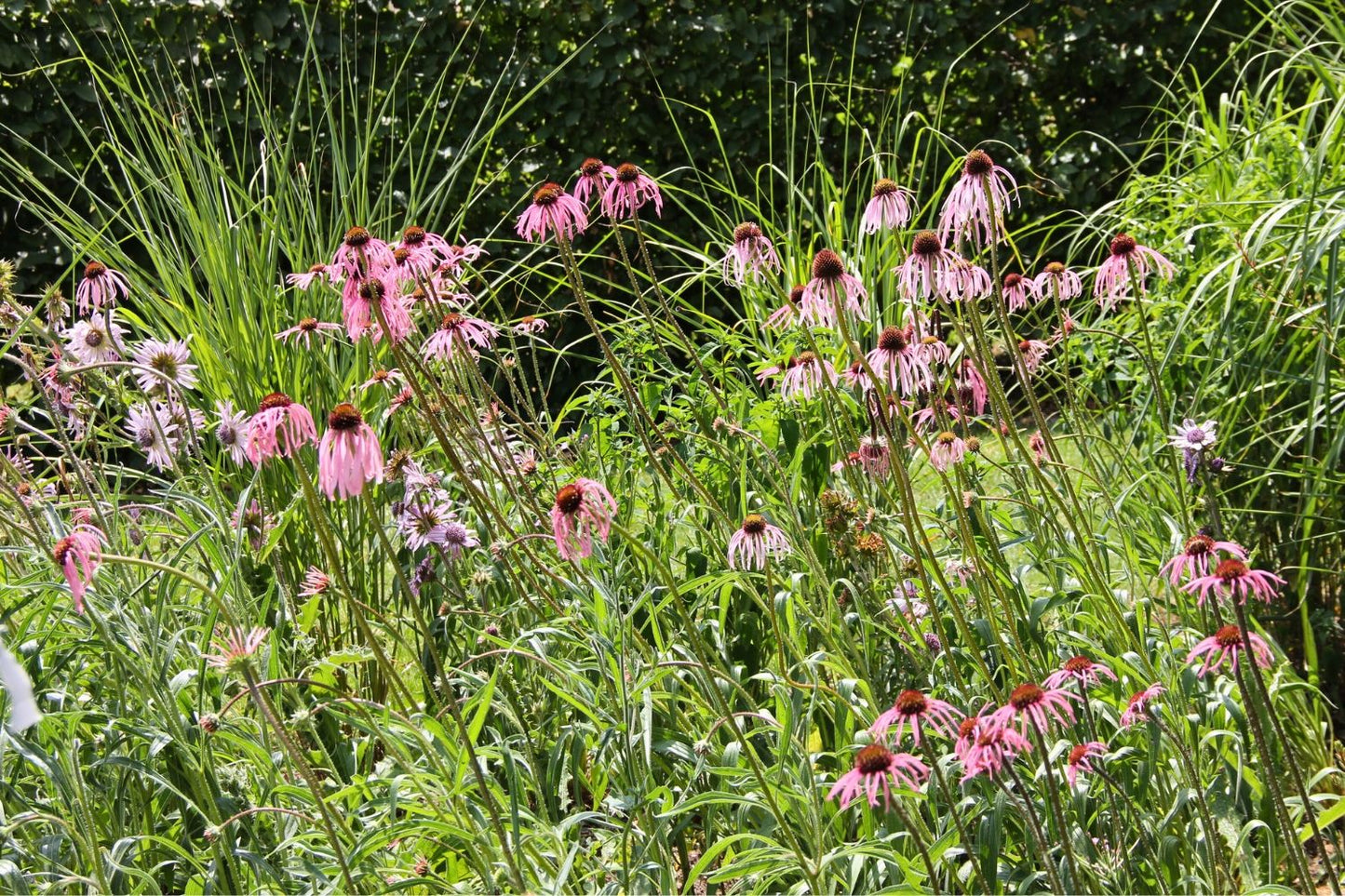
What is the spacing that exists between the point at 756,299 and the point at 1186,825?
1.76m

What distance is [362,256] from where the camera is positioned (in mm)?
→ 2102

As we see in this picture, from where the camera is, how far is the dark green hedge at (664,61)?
5629 millimetres

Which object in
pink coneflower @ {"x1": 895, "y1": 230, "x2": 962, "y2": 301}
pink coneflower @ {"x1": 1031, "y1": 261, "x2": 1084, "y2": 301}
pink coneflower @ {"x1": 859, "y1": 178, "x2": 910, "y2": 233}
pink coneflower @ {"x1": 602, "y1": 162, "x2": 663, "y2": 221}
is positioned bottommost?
pink coneflower @ {"x1": 1031, "y1": 261, "x2": 1084, "y2": 301}

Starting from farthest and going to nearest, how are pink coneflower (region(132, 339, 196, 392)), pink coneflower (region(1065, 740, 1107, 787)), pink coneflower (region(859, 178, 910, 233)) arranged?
pink coneflower (region(132, 339, 196, 392)), pink coneflower (region(859, 178, 910, 233)), pink coneflower (region(1065, 740, 1107, 787))

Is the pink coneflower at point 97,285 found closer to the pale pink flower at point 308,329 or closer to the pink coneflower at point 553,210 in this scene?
the pale pink flower at point 308,329

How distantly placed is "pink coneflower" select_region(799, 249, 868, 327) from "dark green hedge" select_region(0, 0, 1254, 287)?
3488 millimetres

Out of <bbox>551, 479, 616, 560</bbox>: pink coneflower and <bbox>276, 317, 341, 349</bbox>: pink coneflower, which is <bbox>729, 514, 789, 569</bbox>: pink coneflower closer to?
<bbox>551, 479, 616, 560</bbox>: pink coneflower

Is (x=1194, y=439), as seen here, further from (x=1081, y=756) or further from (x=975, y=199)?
(x=1081, y=756)

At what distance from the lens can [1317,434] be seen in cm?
281

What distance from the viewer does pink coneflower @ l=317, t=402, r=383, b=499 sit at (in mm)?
1506

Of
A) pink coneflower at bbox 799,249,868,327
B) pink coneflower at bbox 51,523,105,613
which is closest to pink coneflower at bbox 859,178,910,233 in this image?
pink coneflower at bbox 799,249,868,327

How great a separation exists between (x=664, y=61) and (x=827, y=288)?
4.42m

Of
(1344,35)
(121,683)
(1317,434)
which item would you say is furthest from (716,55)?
(121,683)

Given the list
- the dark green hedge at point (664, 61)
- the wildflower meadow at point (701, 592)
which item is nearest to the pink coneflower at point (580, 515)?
the wildflower meadow at point (701, 592)
